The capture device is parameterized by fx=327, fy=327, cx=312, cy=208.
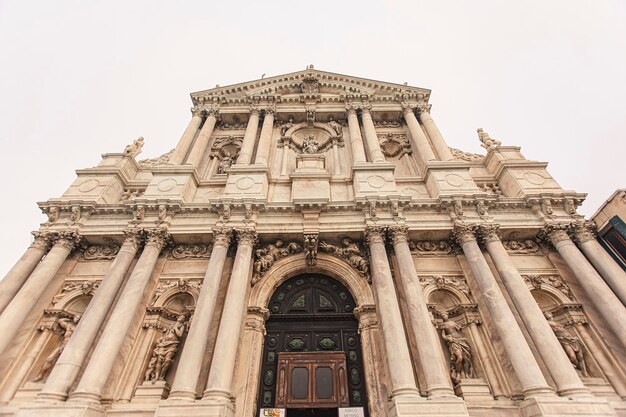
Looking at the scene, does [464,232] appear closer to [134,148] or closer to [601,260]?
[601,260]

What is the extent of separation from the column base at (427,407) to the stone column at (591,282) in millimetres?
5107

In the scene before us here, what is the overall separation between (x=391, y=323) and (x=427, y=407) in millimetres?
1998

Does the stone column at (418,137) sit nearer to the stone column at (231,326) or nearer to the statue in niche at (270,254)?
the statue in niche at (270,254)

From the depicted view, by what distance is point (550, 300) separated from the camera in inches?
403

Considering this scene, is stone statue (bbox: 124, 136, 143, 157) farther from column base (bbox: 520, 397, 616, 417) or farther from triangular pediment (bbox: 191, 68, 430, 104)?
column base (bbox: 520, 397, 616, 417)

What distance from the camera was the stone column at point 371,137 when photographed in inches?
532

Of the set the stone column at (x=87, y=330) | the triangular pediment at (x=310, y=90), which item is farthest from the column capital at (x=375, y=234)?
the triangular pediment at (x=310, y=90)

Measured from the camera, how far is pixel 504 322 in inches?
332

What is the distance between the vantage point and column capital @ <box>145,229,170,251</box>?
10391mm

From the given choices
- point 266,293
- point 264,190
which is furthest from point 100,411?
point 264,190

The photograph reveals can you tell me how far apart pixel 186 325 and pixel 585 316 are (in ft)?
38.3

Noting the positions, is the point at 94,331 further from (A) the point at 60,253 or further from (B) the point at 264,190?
(B) the point at 264,190

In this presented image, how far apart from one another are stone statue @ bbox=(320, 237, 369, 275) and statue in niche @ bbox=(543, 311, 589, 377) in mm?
5679

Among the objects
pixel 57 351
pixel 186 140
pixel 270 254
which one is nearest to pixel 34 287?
pixel 57 351
